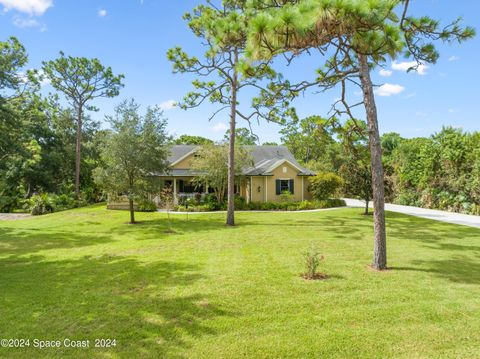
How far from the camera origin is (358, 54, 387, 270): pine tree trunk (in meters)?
7.11

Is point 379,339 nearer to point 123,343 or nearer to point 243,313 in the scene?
point 243,313

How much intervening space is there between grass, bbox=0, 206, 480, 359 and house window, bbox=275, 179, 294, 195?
13444 mm

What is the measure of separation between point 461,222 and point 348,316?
13545mm

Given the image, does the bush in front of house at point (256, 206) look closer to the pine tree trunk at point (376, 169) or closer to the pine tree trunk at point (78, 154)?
the pine tree trunk at point (78, 154)

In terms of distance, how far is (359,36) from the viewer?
232 inches

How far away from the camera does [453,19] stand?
6723mm

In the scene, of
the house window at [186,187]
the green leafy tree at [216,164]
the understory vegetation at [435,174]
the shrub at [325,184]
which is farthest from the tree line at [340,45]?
the house window at [186,187]

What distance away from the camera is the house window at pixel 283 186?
2467 cm

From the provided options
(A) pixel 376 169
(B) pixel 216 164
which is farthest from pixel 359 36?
(B) pixel 216 164

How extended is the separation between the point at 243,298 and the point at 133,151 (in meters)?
11.9

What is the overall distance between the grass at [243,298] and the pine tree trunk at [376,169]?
22.1 inches

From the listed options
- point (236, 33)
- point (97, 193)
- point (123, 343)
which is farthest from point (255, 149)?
point (123, 343)

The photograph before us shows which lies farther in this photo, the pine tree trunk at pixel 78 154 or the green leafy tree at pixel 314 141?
the pine tree trunk at pixel 78 154

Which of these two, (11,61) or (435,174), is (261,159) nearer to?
(435,174)
